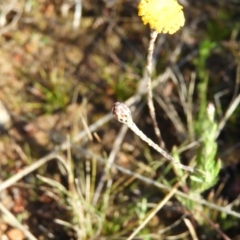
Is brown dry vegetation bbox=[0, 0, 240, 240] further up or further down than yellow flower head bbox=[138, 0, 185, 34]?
further down

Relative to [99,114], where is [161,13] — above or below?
above

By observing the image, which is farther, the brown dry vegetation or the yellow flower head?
the brown dry vegetation

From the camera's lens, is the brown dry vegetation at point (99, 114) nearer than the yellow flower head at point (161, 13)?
No

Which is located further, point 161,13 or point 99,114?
point 99,114

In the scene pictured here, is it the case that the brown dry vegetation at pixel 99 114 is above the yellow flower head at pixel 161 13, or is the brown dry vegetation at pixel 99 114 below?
below
